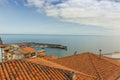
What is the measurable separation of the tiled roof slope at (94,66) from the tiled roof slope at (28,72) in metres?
5.50

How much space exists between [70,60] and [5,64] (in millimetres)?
12453

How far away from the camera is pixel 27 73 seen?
12.0 meters

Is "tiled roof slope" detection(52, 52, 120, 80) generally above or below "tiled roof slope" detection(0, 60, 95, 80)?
below

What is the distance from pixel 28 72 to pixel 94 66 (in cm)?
1022

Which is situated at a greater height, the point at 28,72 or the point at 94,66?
the point at 28,72

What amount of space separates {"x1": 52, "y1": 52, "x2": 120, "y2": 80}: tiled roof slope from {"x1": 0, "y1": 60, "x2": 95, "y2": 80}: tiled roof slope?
550 cm

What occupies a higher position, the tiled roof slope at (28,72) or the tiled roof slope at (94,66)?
the tiled roof slope at (28,72)

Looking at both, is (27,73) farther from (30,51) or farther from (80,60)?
(30,51)

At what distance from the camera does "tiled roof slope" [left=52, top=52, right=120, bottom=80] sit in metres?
18.7

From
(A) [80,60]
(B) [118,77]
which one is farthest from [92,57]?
(B) [118,77]

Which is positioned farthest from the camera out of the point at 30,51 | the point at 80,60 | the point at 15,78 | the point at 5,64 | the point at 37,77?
the point at 30,51

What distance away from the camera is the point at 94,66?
20719 mm

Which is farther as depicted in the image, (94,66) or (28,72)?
(94,66)

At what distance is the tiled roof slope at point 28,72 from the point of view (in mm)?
11367
